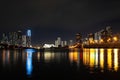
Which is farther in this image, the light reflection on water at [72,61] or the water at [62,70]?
the light reflection on water at [72,61]

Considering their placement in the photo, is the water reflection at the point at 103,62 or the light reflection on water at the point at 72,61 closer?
the water reflection at the point at 103,62

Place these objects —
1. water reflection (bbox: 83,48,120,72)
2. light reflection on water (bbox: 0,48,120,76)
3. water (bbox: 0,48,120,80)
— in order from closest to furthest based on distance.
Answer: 1. water (bbox: 0,48,120,80)
2. water reflection (bbox: 83,48,120,72)
3. light reflection on water (bbox: 0,48,120,76)

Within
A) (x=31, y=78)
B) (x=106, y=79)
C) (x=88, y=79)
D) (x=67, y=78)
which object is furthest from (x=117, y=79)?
(x=31, y=78)

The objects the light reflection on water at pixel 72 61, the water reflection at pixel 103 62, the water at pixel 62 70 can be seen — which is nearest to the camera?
the water at pixel 62 70

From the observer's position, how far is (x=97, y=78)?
95.7ft

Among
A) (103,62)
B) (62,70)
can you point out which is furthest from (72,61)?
(62,70)

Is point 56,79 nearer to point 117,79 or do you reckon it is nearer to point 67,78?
point 67,78

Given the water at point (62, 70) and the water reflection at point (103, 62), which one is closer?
the water at point (62, 70)

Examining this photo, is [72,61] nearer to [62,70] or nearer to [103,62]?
[103,62]

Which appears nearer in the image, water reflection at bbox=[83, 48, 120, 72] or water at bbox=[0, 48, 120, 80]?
water at bbox=[0, 48, 120, 80]

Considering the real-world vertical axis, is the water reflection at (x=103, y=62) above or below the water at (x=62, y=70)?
above

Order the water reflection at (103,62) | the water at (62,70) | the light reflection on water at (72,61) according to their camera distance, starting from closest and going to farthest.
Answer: the water at (62,70)
the water reflection at (103,62)
the light reflection on water at (72,61)

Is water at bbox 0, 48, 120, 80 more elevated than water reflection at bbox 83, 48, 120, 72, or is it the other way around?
water reflection at bbox 83, 48, 120, 72

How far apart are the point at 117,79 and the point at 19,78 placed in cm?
1113
